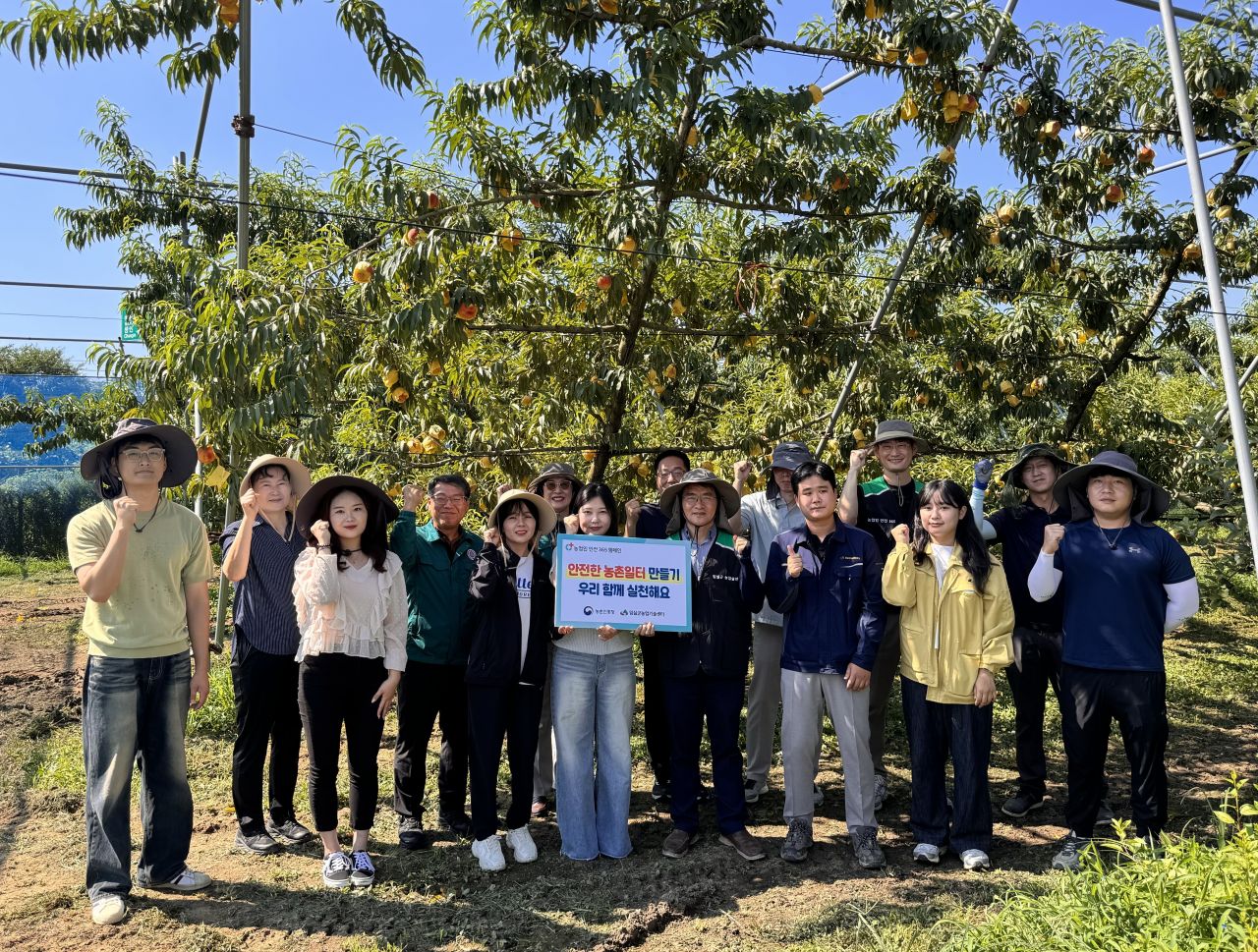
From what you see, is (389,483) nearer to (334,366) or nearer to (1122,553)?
(334,366)

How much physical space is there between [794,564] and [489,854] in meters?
2.08

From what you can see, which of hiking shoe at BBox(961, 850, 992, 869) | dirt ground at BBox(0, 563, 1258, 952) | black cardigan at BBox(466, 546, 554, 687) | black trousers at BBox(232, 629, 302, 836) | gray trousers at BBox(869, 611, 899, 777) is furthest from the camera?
gray trousers at BBox(869, 611, 899, 777)

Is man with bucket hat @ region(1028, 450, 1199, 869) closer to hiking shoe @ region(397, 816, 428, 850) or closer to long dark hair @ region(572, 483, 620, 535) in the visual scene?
long dark hair @ region(572, 483, 620, 535)

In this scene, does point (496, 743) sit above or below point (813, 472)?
below

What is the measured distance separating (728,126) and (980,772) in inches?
157

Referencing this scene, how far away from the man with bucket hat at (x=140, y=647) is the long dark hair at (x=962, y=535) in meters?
3.46

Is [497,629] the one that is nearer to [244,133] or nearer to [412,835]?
[412,835]

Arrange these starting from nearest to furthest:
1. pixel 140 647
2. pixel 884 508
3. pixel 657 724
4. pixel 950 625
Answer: pixel 140 647, pixel 950 625, pixel 884 508, pixel 657 724

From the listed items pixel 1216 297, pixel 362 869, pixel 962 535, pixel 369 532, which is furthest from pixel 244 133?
pixel 1216 297

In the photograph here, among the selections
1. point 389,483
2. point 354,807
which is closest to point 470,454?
point 389,483

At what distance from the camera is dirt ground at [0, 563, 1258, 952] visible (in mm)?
4043

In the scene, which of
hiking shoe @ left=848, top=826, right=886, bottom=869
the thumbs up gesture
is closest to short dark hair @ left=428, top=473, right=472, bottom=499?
the thumbs up gesture

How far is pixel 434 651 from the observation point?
5.06 metres

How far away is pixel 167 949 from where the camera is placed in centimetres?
392
